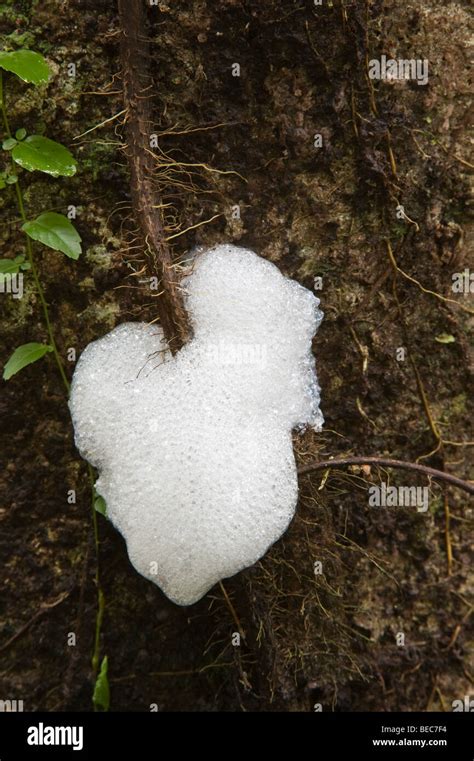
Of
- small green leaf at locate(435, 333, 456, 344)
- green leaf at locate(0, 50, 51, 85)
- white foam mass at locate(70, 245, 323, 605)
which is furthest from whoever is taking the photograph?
small green leaf at locate(435, 333, 456, 344)

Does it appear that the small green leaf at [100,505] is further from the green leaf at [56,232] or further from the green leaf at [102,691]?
the green leaf at [56,232]

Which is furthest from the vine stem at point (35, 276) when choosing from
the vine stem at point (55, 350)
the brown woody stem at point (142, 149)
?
the brown woody stem at point (142, 149)

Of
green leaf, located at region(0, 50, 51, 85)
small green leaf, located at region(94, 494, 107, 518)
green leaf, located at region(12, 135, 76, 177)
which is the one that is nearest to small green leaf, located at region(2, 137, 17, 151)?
green leaf, located at region(12, 135, 76, 177)

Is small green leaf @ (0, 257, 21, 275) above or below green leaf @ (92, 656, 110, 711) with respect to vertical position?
above

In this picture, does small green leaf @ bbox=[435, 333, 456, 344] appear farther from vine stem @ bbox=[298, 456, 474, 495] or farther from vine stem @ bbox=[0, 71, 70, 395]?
vine stem @ bbox=[0, 71, 70, 395]

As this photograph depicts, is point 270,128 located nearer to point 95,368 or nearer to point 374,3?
point 374,3

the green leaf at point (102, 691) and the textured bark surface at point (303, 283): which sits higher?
the textured bark surface at point (303, 283)

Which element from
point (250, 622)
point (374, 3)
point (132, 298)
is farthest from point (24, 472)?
point (374, 3)
